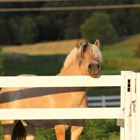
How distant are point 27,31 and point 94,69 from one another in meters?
65.8

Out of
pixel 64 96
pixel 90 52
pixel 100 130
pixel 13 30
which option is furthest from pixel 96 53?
pixel 13 30

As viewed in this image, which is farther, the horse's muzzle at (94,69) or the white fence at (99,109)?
the horse's muzzle at (94,69)

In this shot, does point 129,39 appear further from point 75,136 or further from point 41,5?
point 75,136

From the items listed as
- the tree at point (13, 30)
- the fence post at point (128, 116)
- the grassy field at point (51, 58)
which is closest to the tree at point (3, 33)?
the tree at point (13, 30)

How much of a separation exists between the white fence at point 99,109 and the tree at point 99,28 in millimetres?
67052

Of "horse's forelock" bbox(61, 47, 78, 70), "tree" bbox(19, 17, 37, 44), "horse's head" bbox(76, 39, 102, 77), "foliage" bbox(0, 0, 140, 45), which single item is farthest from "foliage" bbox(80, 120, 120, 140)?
"tree" bbox(19, 17, 37, 44)

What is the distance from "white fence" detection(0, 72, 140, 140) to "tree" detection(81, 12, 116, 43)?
67.1 m

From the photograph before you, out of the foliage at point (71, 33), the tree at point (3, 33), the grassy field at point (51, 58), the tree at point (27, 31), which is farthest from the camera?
the foliage at point (71, 33)

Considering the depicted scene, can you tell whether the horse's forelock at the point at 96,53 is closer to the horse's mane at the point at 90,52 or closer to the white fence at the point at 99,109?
the horse's mane at the point at 90,52

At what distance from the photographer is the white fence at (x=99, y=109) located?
228 inches

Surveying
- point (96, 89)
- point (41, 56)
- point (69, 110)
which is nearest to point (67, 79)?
point (69, 110)

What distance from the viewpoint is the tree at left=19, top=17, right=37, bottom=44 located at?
71.1 meters

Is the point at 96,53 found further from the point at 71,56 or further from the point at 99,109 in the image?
the point at 99,109

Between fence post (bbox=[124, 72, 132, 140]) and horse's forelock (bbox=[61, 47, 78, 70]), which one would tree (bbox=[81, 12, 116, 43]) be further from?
fence post (bbox=[124, 72, 132, 140])
